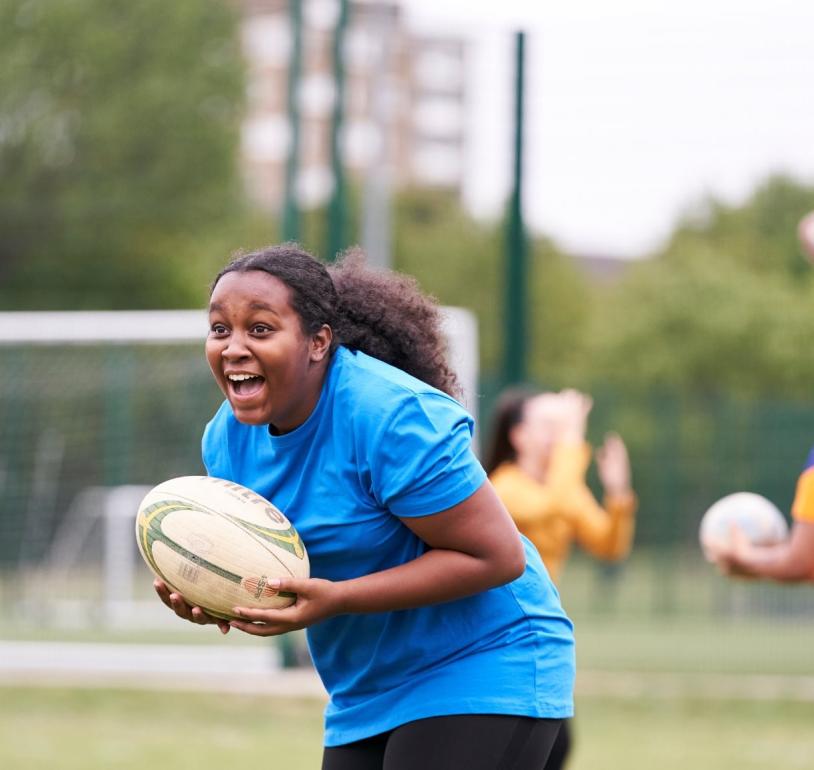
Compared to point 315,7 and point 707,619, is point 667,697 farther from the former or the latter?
point 315,7

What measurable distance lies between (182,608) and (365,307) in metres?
0.82

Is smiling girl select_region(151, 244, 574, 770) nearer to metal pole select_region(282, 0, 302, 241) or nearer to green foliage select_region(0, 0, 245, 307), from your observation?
metal pole select_region(282, 0, 302, 241)

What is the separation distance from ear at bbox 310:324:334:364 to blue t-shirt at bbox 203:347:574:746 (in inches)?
1.7

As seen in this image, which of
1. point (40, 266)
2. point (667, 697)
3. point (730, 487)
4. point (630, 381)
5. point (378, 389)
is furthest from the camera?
point (40, 266)

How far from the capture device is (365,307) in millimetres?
3871

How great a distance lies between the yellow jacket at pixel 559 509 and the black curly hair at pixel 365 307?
122 inches

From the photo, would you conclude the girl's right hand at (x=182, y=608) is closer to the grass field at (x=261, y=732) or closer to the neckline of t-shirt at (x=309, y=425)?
the neckline of t-shirt at (x=309, y=425)

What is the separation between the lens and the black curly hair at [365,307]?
11.7 ft

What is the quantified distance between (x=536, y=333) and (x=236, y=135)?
7.04m

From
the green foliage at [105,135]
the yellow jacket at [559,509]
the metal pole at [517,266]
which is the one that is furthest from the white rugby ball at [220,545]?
the green foliage at [105,135]

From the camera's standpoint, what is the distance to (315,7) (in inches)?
481

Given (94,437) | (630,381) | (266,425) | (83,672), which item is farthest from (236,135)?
(266,425)

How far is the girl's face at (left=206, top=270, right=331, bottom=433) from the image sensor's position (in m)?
3.47

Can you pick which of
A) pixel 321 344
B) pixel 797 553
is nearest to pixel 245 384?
pixel 321 344
